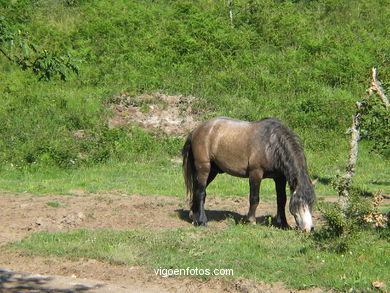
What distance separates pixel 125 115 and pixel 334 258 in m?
12.5

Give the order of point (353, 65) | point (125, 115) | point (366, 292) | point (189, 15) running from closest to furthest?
point (366, 292)
point (125, 115)
point (353, 65)
point (189, 15)

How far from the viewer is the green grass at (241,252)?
8.38 m

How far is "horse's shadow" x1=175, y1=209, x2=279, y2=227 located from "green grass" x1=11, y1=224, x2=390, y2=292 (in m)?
0.99

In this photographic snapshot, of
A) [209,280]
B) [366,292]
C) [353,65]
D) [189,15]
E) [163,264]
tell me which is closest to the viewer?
[366,292]

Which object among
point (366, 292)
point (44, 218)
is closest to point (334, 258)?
point (366, 292)

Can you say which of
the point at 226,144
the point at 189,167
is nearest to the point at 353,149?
the point at 226,144

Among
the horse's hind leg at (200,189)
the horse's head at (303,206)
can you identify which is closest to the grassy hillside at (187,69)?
the horse's hind leg at (200,189)

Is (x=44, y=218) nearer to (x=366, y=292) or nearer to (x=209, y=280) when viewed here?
(x=209, y=280)

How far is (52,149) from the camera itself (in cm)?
1778

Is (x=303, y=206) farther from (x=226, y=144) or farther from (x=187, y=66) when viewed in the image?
(x=187, y=66)

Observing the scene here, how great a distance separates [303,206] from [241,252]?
1895 millimetres

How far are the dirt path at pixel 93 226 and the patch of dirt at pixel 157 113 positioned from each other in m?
5.81

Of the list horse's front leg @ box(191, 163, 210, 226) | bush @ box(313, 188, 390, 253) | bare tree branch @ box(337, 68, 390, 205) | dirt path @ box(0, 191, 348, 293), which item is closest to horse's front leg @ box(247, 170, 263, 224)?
dirt path @ box(0, 191, 348, 293)

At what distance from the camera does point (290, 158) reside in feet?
36.9
